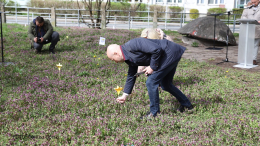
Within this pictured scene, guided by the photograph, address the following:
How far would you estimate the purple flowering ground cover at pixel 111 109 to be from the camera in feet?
12.2

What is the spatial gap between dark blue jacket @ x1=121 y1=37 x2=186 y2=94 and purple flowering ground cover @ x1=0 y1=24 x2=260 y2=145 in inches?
34.9

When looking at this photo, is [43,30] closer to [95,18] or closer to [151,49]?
[151,49]

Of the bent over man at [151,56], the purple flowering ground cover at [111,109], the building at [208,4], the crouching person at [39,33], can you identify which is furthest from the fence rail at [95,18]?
the bent over man at [151,56]

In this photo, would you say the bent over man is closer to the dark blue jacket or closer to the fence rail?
the dark blue jacket

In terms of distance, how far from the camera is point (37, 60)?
8.72 metres

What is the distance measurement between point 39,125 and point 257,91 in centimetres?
439

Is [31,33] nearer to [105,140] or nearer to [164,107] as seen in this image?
[164,107]

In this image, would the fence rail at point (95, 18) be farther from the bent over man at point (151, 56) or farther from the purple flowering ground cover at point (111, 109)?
the bent over man at point (151, 56)

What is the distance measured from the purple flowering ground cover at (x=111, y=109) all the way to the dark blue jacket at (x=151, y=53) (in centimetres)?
89

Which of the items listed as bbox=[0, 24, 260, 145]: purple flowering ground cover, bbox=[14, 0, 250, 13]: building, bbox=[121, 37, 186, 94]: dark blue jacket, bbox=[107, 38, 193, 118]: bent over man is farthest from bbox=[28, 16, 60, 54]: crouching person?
bbox=[14, 0, 250, 13]: building

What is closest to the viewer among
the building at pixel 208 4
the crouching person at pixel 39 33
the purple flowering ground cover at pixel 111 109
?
the purple flowering ground cover at pixel 111 109

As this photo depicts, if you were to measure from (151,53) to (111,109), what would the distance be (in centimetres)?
147

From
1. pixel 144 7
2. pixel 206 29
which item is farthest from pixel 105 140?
pixel 144 7

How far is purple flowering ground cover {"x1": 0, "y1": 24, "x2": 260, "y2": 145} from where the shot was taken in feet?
12.2
